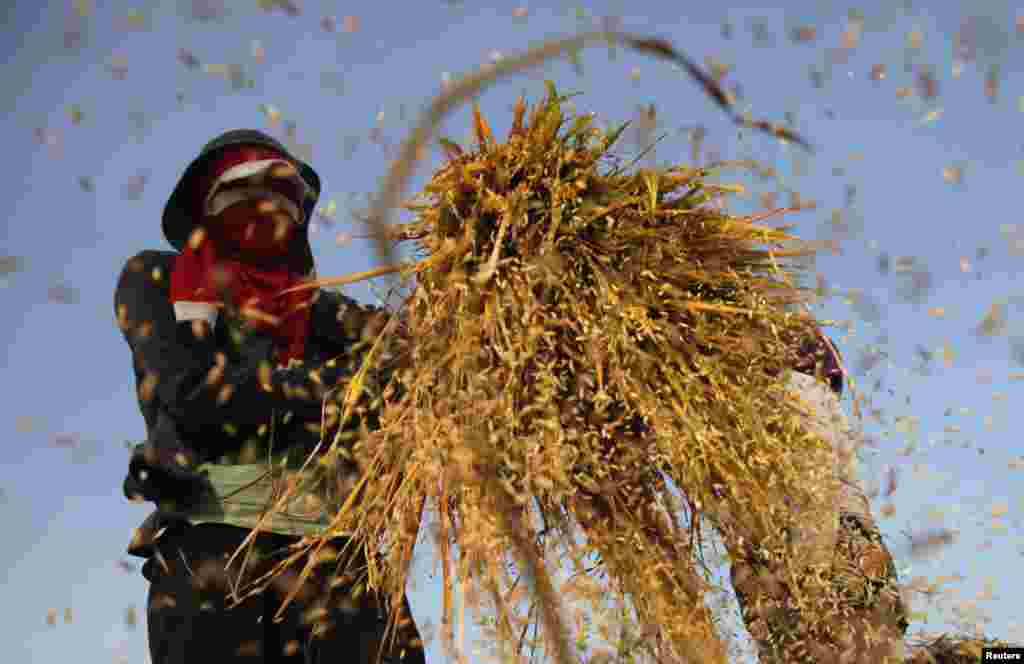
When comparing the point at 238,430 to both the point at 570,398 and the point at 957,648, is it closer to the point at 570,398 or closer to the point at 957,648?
the point at 570,398

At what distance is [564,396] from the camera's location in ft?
6.57

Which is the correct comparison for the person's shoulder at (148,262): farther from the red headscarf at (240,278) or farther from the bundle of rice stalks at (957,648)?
the bundle of rice stalks at (957,648)

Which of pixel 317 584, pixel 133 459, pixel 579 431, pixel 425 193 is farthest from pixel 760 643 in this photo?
pixel 133 459

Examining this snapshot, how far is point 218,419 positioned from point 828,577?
1.44 m

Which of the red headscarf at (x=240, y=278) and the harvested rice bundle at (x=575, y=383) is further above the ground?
the red headscarf at (x=240, y=278)

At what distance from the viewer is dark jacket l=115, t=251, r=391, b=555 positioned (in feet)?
6.33

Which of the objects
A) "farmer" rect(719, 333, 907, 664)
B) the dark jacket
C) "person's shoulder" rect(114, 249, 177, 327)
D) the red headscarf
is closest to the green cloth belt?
the dark jacket

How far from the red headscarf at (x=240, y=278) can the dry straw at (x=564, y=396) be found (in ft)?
0.52

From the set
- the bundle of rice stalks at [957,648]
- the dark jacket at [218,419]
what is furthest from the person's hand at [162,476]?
the bundle of rice stalks at [957,648]

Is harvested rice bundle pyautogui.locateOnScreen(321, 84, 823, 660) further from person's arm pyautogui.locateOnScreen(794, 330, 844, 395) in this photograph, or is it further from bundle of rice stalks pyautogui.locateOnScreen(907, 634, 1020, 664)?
bundle of rice stalks pyautogui.locateOnScreen(907, 634, 1020, 664)

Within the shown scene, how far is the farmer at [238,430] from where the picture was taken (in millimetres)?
1930

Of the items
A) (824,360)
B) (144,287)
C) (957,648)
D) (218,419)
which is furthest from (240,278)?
(957,648)

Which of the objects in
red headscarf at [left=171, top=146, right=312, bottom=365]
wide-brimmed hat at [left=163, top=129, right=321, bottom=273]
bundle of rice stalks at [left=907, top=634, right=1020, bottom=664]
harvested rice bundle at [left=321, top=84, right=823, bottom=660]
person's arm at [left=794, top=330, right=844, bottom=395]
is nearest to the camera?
harvested rice bundle at [left=321, top=84, right=823, bottom=660]

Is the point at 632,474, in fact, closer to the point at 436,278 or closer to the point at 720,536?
the point at 720,536
